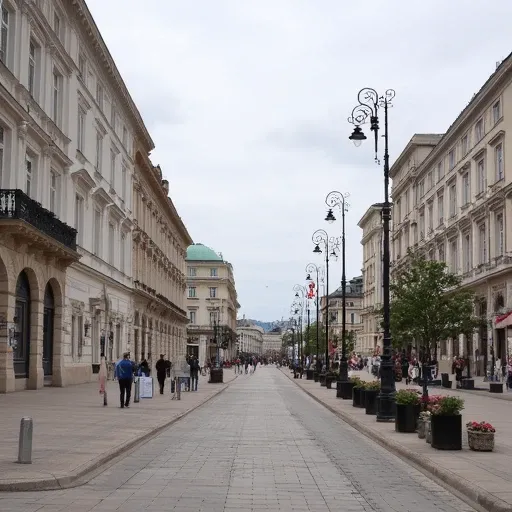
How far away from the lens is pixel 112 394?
104ft

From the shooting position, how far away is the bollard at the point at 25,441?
1134 cm

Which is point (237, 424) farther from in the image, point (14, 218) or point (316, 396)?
point (316, 396)

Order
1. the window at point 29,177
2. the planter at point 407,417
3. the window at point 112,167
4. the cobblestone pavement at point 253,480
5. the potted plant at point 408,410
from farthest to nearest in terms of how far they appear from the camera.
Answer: the window at point 112,167 → the window at point 29,177 → the planter at point 407,417 → the potted plant at point 408,410 → the cobblestone pavement at point 253,480

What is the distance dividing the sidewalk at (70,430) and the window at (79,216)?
981cm

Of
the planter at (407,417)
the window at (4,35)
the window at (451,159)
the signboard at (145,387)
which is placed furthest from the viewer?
the window at (451,159)

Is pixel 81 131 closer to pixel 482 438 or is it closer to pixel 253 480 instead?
pixel 482 438

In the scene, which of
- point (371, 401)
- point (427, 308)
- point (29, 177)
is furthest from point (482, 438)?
point (427, 308)

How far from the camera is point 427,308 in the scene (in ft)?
140

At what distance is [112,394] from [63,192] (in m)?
8.87

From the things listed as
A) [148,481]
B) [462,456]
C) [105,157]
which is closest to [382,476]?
[462,456]

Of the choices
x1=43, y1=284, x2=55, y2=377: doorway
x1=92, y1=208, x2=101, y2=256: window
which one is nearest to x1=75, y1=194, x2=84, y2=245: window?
x1=92, y1=208, x2=101, y2=256: window

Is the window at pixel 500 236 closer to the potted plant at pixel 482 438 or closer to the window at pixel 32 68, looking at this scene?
the window at pixel 32 68

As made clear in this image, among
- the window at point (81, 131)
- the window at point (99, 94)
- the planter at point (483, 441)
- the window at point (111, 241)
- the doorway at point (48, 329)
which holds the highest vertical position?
the window at point (99, 94)

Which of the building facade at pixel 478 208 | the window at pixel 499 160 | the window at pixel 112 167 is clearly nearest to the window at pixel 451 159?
the building facade at pixel 478 208
